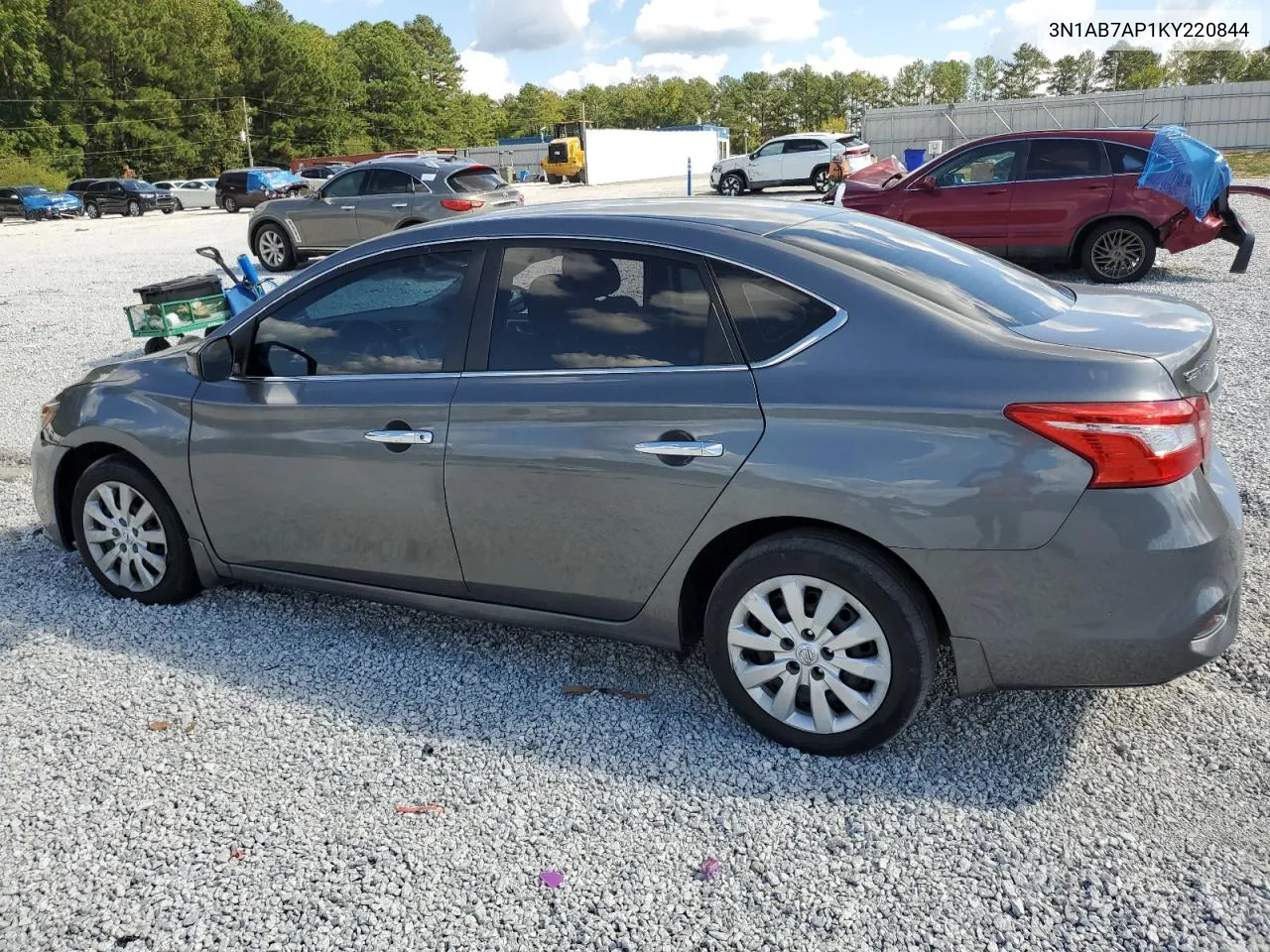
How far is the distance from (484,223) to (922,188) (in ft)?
33.5

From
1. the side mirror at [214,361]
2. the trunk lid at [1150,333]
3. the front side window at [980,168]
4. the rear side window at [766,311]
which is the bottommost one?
the side mirror at [214,361]

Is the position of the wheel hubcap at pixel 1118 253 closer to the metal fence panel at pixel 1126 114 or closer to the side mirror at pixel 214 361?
the side mirror at pixel 214 361

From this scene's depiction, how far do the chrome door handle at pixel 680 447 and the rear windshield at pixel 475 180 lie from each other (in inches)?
521

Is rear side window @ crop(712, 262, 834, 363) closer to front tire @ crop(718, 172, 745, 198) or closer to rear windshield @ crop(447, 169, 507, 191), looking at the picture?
rear windshield @ crop(447, 169, 507, 191)

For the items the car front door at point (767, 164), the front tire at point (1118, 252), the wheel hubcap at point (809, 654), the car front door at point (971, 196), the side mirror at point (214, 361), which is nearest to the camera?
the wheel hubcap at point (809, 654)

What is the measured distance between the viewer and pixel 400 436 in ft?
11.8

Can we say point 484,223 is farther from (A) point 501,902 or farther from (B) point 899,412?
(A) point 501,902

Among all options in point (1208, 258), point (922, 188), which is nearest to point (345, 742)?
point (922, 188)

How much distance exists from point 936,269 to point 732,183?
2985 centimetres

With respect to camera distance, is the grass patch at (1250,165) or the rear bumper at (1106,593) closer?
the rear bumper at (1106,593)

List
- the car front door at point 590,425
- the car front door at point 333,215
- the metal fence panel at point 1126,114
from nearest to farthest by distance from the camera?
the car front door at point 590,425 < the car front door at point 333,215 < the metal fence panel at point 1126,114

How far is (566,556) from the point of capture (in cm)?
344

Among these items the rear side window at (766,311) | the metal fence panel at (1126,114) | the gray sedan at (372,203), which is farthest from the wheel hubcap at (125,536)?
the metal fence panel at (1126,114)

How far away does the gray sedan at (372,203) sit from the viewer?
15375 mm
